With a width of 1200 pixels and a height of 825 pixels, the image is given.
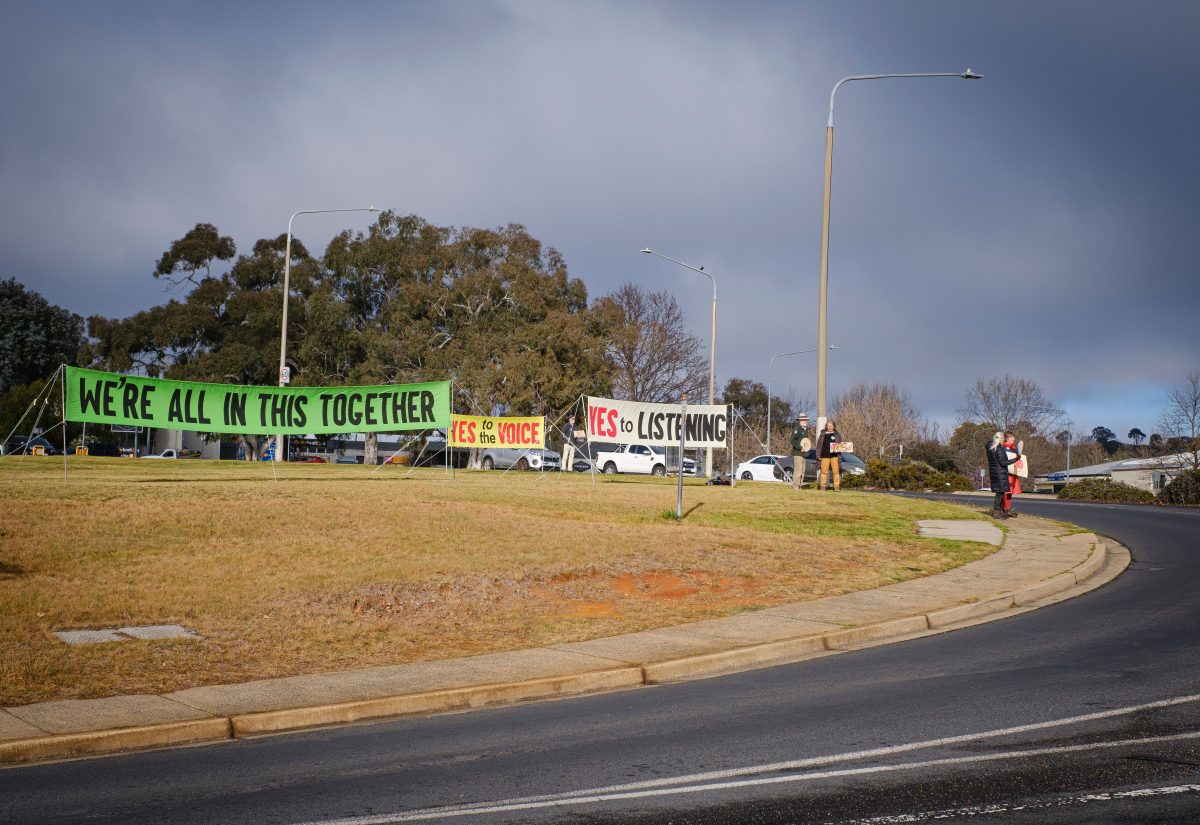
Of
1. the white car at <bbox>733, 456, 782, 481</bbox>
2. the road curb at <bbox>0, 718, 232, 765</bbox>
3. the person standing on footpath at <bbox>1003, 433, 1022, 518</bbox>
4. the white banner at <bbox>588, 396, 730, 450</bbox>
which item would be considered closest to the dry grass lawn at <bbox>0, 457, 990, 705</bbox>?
the road curb at <bbox>0, 718, 232, 765</bbox>

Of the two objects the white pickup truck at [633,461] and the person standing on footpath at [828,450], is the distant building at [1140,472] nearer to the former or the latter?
the white pickup truck at [633,461]

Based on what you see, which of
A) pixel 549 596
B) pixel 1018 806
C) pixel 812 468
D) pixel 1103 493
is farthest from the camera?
pixel 812 468

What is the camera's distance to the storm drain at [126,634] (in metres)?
10.1

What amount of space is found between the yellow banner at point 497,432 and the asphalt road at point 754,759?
21.4m

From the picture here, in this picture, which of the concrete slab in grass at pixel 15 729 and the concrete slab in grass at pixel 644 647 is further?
the concrete slab in grass at pixel 644 647

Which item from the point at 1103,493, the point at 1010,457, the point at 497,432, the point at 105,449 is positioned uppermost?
the point at 497,432

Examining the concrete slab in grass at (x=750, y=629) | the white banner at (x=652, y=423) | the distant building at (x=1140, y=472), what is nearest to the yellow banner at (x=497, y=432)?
the white banner at (x=652, y=423)

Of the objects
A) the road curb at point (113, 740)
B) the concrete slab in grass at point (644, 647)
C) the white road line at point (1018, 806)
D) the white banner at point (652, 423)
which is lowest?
the road curb at point (113, 740)

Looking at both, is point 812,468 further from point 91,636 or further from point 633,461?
point 91,636

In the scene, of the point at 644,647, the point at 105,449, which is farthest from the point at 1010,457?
the point at 105,449

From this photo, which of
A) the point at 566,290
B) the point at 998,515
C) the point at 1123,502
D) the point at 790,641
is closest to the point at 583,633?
the point at 790,641

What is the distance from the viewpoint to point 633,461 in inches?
1918

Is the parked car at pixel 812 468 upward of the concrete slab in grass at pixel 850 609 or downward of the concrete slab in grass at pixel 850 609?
upward

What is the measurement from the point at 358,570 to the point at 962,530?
11.3 metres
